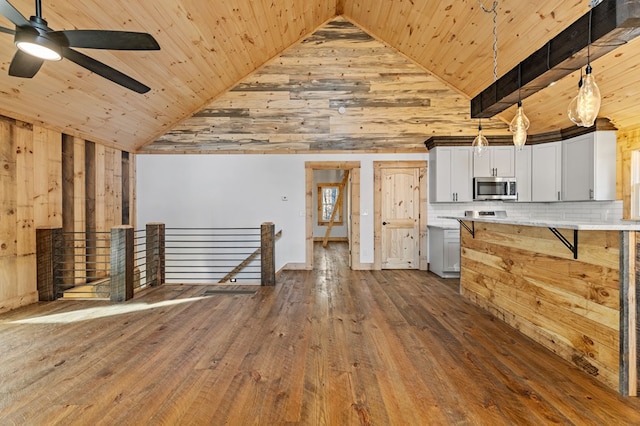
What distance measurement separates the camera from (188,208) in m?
6.23

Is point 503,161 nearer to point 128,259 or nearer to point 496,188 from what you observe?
point 496,188

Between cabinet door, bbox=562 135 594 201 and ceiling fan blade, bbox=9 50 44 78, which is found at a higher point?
ceiling fan blade, bbox=9 50 44 78

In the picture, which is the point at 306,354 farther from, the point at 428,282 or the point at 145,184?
the point at 145,184

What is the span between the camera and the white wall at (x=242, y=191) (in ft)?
20.2

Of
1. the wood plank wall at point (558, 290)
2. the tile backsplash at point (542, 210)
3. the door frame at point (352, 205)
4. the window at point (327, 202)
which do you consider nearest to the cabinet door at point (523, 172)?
the tile backsplash at point (542, 210)

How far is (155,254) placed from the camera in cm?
490

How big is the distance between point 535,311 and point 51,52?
4.35m

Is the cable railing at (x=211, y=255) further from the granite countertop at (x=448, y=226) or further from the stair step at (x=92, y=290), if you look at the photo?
the granite countertop at (x=448, y=226)

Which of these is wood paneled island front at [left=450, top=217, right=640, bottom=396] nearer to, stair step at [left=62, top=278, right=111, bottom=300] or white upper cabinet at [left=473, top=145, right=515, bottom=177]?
white upper cabinet at [left=473, top=145, right=515, bottom=177]

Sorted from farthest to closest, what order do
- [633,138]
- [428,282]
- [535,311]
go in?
[428,282]
[633,138]
[535,311]

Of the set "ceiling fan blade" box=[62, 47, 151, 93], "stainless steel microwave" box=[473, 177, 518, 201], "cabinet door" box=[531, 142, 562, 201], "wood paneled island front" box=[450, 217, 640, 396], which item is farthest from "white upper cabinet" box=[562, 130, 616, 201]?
"ceiling fan blade" box=[62, 47, 151, 93]

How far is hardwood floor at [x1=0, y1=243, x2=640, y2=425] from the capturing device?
1.82 metres

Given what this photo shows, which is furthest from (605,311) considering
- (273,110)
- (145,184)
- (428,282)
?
(145,184)

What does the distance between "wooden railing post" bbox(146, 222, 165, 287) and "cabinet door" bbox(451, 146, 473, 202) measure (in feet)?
17.1
